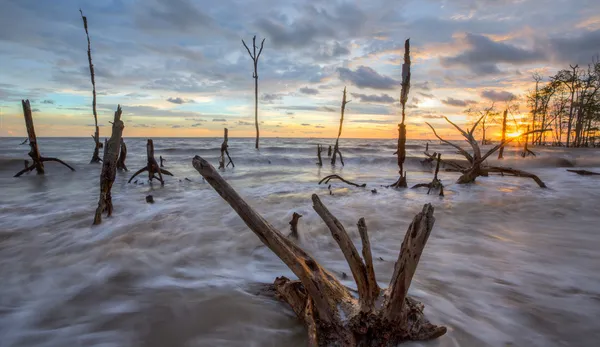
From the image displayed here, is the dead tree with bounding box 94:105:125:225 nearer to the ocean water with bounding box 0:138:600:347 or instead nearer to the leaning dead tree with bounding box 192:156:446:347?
the ocean water with bounding box 0:138:600:347

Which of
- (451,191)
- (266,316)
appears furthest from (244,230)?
(451,191)

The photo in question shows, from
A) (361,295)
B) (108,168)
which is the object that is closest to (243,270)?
(361,295)

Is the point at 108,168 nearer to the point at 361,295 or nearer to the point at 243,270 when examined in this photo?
the point at 243,270

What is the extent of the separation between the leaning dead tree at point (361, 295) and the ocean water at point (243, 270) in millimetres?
343

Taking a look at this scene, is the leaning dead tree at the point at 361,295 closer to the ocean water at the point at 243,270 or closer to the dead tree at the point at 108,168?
the ocean water at the point at 243,270

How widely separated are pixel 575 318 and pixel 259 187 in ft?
28.7

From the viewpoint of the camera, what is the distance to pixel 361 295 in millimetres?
2008

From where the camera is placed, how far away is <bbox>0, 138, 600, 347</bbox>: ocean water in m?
2.33

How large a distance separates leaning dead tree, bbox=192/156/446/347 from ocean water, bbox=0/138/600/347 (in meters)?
0.34

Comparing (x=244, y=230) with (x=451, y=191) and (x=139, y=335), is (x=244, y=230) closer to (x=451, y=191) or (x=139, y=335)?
(x=139, y=335)

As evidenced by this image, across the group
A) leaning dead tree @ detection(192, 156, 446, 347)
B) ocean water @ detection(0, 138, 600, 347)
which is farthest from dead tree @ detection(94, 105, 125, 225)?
→ leaning dead tree @ detection(192, 156, 446, 347)

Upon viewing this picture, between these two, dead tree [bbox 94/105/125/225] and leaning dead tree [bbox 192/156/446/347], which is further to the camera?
dead tree [bbox 94/105/125/225]

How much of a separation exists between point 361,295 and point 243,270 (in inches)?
74.3

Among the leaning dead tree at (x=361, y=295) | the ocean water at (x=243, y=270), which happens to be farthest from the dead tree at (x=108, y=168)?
the leaning dead tree at (x=361, y=295)
